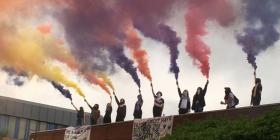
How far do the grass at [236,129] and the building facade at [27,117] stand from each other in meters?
46.7

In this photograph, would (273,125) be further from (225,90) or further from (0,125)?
(0,125)

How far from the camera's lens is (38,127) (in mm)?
73875

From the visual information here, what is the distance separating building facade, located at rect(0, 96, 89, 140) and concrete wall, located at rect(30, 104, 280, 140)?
30.1 meters

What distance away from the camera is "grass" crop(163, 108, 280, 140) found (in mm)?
20250

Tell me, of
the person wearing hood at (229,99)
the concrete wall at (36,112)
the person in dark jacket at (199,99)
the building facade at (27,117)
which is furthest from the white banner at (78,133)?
the concrete wall at (36,112)

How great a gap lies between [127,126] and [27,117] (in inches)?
1616

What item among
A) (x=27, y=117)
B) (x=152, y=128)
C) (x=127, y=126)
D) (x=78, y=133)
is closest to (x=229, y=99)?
(x=152, y=128)

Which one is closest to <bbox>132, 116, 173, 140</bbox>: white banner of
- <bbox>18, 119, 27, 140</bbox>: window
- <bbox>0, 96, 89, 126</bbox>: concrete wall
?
<bbox>0, 96, 89, 126</bbox>: concrete wall

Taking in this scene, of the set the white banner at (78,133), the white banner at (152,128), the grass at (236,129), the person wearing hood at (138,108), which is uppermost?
the person wearing hood at (138,108)

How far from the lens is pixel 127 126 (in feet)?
108

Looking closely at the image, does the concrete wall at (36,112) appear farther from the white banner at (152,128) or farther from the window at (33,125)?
the white banner at (152,128)

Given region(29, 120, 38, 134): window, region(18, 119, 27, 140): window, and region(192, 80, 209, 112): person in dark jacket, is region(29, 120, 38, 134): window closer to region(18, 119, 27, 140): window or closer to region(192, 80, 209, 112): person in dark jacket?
region(18, 119, 27, 140): window

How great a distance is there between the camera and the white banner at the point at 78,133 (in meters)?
35.9

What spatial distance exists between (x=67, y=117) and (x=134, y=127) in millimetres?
43611
